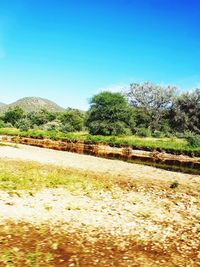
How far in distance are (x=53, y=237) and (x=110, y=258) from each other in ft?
6.72

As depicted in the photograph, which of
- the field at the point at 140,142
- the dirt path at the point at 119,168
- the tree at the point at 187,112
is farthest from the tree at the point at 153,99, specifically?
the dirt path at the point at 119,168

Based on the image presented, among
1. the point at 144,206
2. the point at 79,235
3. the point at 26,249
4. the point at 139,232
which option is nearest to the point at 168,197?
the point at 144,206

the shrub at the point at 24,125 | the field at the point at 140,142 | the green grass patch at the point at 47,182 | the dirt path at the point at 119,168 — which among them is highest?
the shrub at the point at 24,125

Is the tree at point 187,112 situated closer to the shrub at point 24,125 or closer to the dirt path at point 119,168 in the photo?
the shrub at point 24,125

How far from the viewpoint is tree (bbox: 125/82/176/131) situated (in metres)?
110

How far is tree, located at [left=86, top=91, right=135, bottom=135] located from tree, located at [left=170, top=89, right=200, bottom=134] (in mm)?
24731

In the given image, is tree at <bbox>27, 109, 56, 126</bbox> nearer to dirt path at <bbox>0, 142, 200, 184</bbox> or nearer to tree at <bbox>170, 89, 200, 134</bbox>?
tree at <bbox>170, 89, 200, 134</bbox>

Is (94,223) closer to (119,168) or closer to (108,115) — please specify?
(119,168)

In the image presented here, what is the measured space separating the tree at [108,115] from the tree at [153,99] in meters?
27.5

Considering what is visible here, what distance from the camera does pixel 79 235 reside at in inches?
429

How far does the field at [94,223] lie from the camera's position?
9391 millimetres

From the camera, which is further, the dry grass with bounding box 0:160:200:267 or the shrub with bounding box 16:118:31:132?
the shrub with bounding box 16:118:31:132

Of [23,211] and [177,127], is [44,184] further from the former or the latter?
[177,127]

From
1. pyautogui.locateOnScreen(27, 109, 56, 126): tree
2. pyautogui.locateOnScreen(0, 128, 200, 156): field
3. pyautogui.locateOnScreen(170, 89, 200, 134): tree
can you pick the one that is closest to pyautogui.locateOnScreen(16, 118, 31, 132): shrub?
pyautogui.locateOnScreen(0, 128, 200, 156): field
